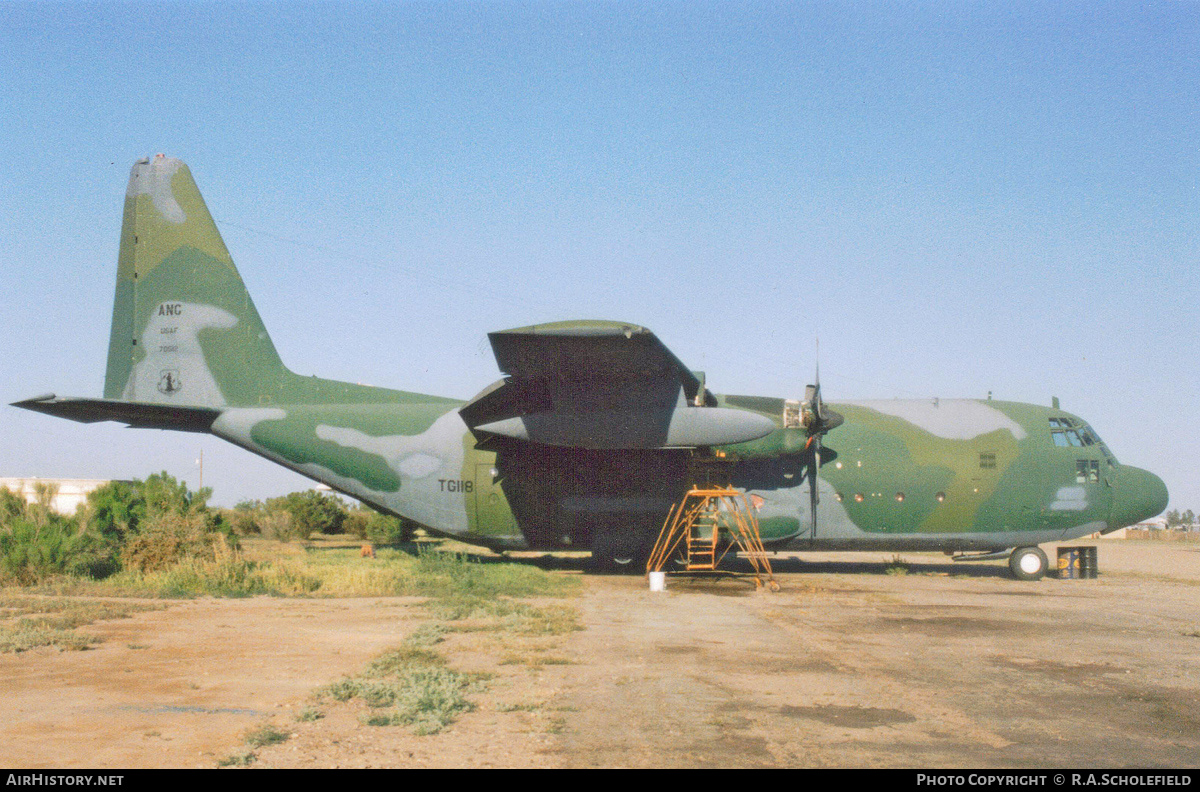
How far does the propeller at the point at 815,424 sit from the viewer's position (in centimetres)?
1688

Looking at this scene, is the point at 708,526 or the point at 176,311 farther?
the point at 176,311

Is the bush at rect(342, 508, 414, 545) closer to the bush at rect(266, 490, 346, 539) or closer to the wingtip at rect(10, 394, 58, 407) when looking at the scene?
the bush at rect(266, 490, 346, 539)

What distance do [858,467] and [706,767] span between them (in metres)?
13.4

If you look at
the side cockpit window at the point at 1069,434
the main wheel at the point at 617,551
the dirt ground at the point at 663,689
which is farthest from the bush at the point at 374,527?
the side cockpit window at the point at 1069,434

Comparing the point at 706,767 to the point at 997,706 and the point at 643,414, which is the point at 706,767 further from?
the point at 643,414

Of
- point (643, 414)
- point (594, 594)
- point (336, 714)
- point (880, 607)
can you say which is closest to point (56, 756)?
point (336, 714)

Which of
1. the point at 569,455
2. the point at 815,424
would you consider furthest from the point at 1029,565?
the point at 569,455

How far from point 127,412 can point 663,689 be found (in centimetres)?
1411

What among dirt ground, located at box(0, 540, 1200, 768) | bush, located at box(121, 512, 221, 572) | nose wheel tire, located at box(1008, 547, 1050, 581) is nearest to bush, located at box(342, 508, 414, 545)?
bush, located at box(121, 512, 221, 572)

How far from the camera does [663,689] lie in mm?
7145

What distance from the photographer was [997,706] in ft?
22.0

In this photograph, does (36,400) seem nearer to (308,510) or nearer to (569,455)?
(569,455)

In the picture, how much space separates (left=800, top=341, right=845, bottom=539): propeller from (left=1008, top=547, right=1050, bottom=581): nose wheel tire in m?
4.45
